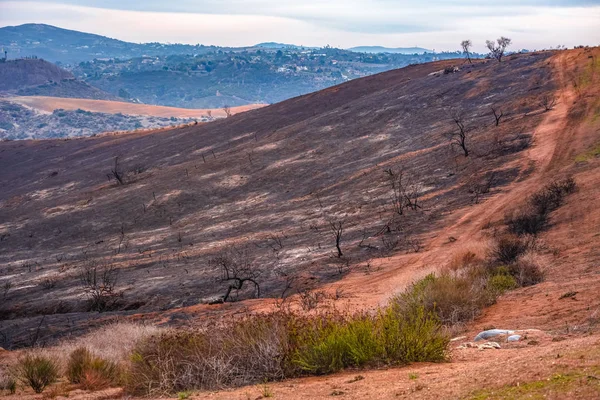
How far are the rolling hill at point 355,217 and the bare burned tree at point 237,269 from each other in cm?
28

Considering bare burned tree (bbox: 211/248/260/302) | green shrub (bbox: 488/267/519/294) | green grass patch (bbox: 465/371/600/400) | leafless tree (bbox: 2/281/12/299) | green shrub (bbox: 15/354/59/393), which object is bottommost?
leafless tree (bbox: 2/281/12/299)

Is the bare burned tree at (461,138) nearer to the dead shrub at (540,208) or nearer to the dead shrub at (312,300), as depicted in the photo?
the dead shrub at (540,208)

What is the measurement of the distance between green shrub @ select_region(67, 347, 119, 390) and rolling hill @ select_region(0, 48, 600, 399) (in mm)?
2929

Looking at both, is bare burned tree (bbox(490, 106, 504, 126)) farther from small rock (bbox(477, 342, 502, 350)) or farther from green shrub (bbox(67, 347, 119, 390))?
green shrub (bbox(67, 347, 119, 390))

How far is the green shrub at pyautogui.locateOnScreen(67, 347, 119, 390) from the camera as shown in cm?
1073

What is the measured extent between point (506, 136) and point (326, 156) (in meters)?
13.6

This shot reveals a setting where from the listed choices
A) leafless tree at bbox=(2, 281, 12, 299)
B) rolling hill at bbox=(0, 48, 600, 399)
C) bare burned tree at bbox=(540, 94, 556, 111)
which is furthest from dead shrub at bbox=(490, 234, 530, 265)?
bare burned tree at bbox=(540, 94, 556, 111)

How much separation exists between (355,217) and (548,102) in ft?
56.7

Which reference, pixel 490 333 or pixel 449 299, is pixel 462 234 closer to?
pixel 449 299

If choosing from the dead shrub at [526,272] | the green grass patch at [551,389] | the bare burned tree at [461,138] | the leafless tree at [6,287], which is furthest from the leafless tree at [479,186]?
the green grass patch at [551,389]

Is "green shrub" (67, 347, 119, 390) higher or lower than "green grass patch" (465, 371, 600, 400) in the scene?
lower

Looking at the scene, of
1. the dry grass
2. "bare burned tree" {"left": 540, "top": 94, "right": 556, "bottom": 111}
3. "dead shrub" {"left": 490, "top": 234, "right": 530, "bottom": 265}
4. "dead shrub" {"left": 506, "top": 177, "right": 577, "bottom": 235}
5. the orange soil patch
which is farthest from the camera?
the orange soil patch

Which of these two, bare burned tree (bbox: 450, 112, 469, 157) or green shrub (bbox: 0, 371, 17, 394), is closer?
green shrub (bbox: 0, 371, 17, 394)

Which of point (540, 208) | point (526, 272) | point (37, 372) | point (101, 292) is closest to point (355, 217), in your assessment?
point (540, 208)
